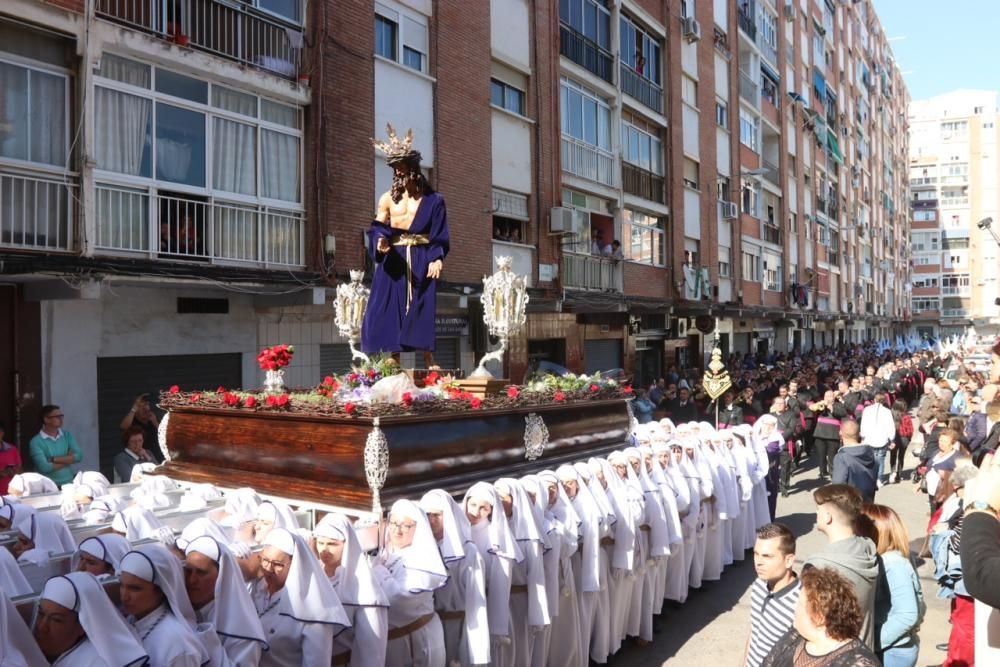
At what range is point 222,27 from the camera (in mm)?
11539

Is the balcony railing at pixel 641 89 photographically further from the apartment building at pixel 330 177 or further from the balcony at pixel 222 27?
the balcony at pixel 222 27

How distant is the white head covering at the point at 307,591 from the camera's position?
13.0 feet

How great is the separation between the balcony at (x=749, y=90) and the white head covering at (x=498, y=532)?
28310 mm

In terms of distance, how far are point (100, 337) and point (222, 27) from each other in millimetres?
4744

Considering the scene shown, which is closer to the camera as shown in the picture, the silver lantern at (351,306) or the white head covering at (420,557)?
the white head covering at (420,557)

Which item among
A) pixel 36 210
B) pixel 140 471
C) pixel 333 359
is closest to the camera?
pixel 140 471

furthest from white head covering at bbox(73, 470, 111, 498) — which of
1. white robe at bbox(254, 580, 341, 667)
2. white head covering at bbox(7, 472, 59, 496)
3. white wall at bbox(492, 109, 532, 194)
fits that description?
white wall at bbox(492, 109, 532, 194)

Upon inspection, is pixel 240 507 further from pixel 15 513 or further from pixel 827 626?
pixel 827 626

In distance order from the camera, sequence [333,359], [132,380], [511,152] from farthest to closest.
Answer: [511,152] → [333,359] → [132,380]

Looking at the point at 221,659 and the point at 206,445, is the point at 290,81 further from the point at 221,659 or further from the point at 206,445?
the point at 221,659

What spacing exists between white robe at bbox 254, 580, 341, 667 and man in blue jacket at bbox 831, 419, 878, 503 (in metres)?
6.69

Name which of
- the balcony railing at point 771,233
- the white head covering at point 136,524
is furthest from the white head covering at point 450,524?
the balcony railing at point 771,233

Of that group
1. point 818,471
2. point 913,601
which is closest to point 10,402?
point 913,601

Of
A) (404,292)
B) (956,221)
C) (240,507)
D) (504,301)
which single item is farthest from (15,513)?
(956,221)
